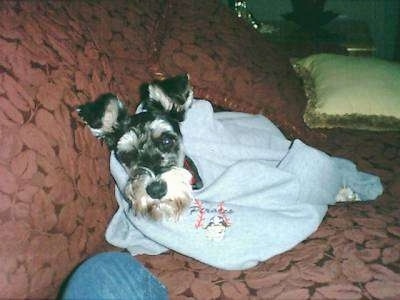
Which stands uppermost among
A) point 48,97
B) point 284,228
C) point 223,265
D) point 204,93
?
point 48,97

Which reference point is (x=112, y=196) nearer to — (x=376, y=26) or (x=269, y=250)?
(x=269, y=250)

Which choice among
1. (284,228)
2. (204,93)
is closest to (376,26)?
(204,93)

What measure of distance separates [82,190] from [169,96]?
28.3 inches

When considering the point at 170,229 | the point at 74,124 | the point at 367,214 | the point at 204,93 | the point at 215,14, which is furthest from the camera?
the point at 215,14

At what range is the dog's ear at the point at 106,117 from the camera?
1.80 m

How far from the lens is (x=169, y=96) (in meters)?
2.14

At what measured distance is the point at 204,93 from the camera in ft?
8.45

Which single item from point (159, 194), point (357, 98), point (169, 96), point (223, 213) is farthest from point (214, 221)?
point (357, 98)

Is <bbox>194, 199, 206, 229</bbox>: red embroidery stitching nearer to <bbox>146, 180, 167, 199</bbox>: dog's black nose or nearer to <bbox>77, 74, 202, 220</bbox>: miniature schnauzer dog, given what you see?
<bbox>77, 74, 202, 220</bbox>: miniature schnauzer dog

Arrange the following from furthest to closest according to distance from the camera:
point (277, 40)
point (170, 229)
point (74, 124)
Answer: point (277, 40), point (170, 229), point (74, 124)

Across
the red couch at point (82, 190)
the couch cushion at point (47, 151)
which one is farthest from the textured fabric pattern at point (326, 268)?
the couch cushion at point (47, 151)

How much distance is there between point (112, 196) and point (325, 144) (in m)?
1.48

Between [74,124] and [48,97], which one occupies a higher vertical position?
[48,97]

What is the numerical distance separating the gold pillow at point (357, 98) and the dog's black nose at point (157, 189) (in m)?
1.33
